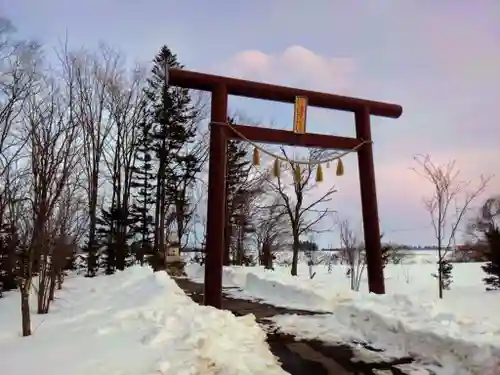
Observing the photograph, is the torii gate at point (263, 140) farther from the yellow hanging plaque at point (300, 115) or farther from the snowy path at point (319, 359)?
the snowy path at point (319, 359)

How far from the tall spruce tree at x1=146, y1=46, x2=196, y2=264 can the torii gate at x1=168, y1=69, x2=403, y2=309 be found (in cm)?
1496

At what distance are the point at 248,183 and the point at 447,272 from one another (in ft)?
39.8

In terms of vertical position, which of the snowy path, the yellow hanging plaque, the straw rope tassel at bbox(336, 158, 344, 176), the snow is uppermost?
the yellow hanging plaque

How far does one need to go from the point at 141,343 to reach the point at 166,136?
19.0m

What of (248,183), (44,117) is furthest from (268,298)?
(248,183)

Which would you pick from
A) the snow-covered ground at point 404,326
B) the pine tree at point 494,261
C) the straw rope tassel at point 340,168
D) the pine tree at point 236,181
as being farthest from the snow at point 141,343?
the pine tree at point 236,181

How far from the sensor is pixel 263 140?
8.31 meters

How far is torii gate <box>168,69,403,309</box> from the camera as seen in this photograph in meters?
7.65

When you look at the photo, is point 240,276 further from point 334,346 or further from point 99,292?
point 334,346

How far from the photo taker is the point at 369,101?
9.12 metres

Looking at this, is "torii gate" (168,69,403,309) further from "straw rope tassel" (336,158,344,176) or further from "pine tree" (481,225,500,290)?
"pine tree" (481,225,500,290)

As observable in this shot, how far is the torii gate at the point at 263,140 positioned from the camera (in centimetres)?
765

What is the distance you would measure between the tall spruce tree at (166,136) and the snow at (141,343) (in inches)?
579

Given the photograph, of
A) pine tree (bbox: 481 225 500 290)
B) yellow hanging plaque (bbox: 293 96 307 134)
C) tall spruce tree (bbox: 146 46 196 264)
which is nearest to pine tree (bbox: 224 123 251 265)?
tall spruce tree (bbox: 146 46 196 264)
